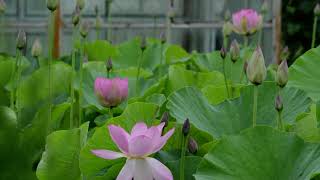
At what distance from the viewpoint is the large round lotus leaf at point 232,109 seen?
82 centimetres

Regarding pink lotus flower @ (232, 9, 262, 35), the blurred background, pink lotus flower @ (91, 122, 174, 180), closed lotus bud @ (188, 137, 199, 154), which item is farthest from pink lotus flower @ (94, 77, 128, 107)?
the blurred background

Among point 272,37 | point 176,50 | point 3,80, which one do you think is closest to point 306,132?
point 3,80

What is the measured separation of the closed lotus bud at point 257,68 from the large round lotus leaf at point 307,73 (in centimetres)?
31

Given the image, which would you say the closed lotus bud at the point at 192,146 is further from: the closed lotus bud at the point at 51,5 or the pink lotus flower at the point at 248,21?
the pink lotus flower at the point at 248,21

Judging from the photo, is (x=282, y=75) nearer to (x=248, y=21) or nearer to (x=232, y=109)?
(x=232, y=109)

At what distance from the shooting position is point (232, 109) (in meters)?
0.82

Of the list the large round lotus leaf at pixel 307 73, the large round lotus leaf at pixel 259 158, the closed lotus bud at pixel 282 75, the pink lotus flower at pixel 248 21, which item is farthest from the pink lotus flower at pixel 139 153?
the pink lotus flower at pixel 248 21

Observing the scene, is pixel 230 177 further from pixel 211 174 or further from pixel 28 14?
pixel 28 14

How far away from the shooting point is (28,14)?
3.35 metres

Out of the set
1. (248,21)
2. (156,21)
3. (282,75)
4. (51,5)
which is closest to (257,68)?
(282,75)

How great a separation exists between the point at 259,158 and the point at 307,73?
38 cm

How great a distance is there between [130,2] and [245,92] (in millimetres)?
2869

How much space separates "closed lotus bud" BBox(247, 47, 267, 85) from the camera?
0.69 meters

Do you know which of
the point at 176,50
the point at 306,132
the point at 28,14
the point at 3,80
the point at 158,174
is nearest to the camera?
the point at 158,174
